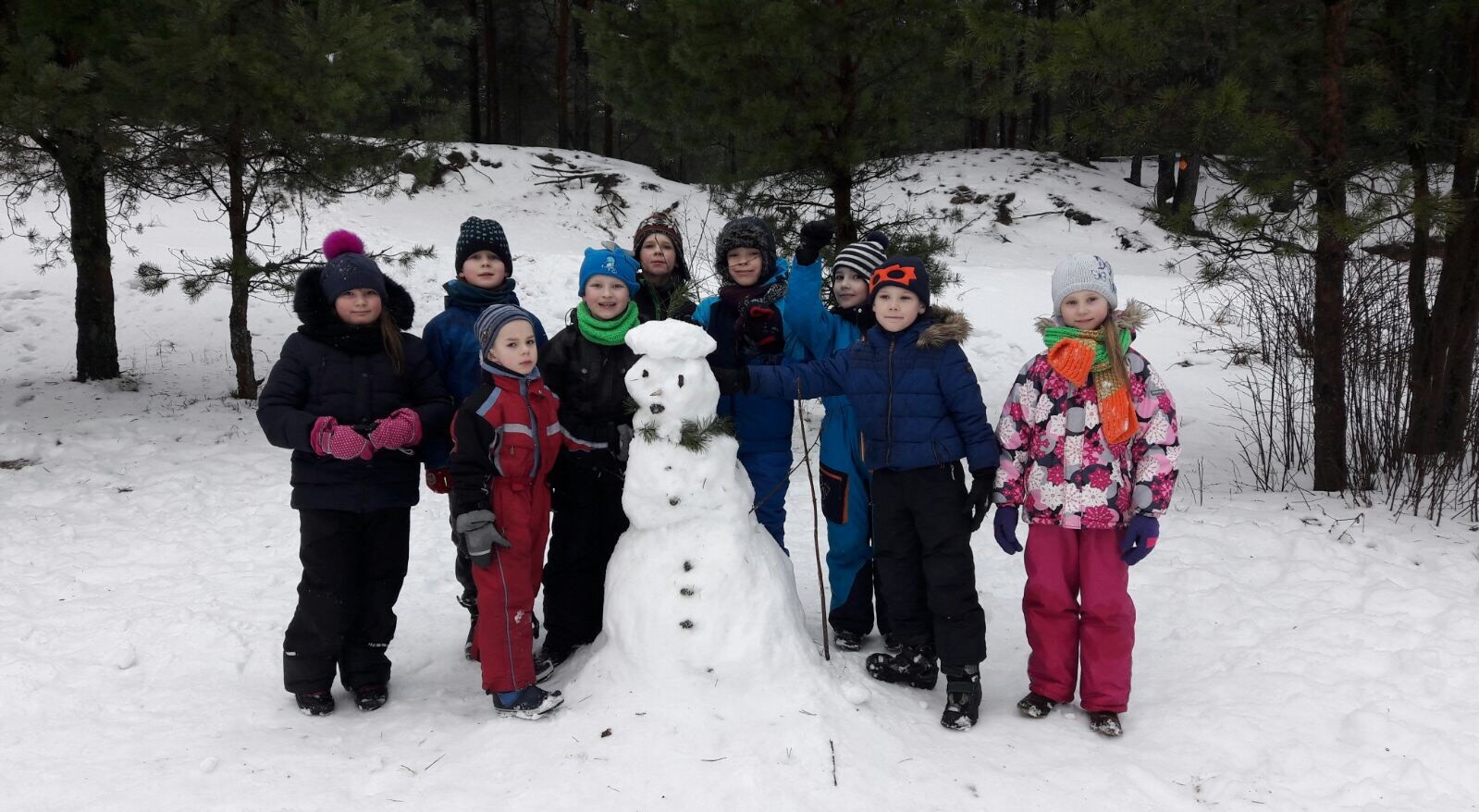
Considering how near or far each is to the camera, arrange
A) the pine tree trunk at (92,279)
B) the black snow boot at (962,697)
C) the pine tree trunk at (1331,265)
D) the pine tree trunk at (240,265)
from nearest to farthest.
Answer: the black snow boot at (962,697), the pine tree trunk at (1331,265), the pine tree trunk at (240,265), the pine tree trunk at (92,279)

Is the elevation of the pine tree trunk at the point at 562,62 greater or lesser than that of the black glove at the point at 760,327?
greater

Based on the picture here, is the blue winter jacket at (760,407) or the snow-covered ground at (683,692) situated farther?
the blue winter jacket at (760,407)

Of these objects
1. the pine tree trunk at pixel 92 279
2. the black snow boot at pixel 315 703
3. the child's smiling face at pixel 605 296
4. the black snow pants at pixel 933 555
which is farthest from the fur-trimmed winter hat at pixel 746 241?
the pine tree trunk at pixel 92 279

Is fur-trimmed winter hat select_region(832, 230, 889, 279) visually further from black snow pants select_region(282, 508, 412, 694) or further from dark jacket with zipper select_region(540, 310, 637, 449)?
black snow pants select_region(282, 508, 412, 694)

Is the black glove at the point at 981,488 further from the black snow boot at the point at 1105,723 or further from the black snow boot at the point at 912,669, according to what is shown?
the black snow boot at the point at 1105,723

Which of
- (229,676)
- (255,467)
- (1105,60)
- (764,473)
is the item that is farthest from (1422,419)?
(255,467)

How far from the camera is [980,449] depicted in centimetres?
344

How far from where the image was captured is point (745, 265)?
13.0 feet

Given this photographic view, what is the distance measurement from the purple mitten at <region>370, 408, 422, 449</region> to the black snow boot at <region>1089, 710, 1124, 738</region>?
9.49 feet

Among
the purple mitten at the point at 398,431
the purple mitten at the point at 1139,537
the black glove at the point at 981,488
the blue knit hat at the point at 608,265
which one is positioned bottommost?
the purple mitten at the point at 1139,537

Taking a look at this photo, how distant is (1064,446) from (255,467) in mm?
6239

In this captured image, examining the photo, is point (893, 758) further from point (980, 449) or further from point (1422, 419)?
point (1422, 419)

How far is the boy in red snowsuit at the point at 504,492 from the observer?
3316mm

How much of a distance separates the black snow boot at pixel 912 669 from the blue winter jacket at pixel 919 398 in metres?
0.82
